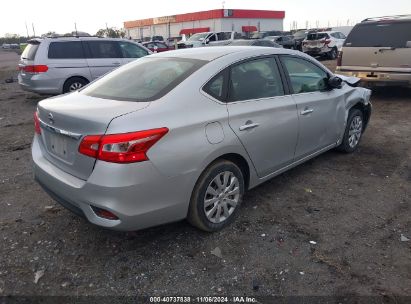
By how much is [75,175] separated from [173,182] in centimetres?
76

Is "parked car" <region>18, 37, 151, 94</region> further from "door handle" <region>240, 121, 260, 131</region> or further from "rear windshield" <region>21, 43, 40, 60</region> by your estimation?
"door handle" <region>240, 121, 260, 131</region>

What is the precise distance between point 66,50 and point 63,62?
→ 369mm

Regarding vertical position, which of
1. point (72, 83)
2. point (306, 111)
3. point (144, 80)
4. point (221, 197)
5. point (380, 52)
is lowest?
point (221, 197)

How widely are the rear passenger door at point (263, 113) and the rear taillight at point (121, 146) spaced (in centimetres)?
90

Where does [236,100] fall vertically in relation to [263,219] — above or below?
above

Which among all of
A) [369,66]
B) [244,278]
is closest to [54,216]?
[244,278]

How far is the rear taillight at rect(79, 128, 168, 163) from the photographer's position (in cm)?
258

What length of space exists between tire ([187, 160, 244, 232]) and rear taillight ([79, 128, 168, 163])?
652 millimetres

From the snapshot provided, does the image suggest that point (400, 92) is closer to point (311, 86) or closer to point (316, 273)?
point (311, 86)

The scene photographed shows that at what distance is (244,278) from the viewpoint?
2.83 m

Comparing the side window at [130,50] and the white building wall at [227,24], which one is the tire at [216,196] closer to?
the side window at [130,50]

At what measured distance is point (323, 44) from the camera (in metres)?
21.8

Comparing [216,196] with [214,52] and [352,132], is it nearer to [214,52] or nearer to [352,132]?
[214,52]

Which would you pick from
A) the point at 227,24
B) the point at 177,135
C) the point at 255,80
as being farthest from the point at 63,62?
the point at 227,24
